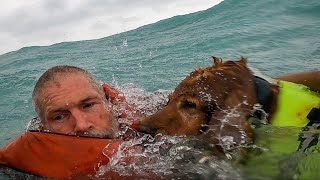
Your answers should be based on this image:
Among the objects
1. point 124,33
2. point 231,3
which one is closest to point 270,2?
point 231,3

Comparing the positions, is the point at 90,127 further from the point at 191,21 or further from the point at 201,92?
the point at 191,21

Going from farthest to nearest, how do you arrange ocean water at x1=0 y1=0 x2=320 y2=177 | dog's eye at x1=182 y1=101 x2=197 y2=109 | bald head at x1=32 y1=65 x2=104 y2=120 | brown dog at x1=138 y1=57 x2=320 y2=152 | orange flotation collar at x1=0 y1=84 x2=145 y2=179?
1. ocean water at x1=0 y1=0 x2=320 y2=177
2. bald head at x1=32 y1=65 x2=104 y2=120
3. orange flotation collar at x1=0 y1=84 x2=145 y2=179
4. dog's eye at x1=182 y1=101 x2=197 y2=109
5. brown dog at x1=138 y1=57 x2=320 y2=152

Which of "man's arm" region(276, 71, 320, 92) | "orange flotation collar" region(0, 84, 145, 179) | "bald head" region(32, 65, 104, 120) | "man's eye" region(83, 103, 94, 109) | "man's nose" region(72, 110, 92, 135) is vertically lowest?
"orange flotation collar" region(0, 84, 145, 179)

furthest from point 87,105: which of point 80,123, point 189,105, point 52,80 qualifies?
point 189,105

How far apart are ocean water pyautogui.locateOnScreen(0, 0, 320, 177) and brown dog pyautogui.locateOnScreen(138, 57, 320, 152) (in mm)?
5789

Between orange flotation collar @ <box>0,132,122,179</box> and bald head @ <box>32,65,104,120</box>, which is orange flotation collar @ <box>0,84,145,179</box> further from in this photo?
bald head @ <box>32,65,104,120</box>

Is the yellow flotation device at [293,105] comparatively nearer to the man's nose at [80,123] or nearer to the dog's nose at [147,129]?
the dog's nose at [147,129]

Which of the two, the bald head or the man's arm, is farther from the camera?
the bald head

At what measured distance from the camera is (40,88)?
14.7 ft

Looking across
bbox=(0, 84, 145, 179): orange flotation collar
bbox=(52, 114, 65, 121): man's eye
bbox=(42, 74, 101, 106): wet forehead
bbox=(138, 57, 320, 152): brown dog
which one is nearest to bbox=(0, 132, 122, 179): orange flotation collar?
bbox=(0, 84, 145, 179): orange flotation collar

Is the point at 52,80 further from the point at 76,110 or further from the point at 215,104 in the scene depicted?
the point at 215,104

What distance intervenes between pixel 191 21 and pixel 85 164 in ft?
59.6

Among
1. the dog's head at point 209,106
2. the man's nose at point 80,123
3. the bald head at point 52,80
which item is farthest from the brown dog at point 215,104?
the bald head at point 52,80

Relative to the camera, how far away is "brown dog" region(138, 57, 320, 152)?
2.87 metres
